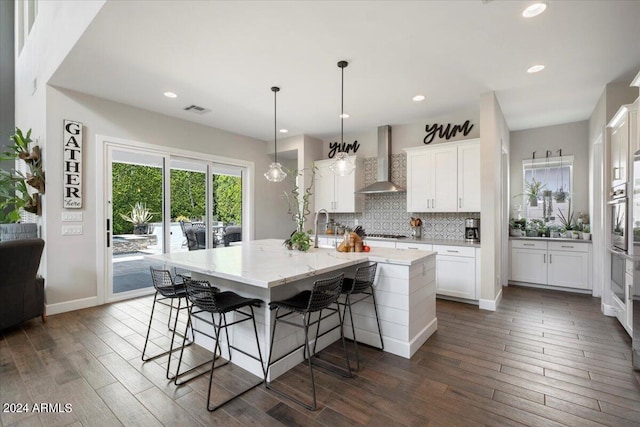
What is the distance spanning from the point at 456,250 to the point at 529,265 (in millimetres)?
1865

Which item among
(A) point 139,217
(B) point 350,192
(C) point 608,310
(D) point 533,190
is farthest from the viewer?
(B) point 350,192

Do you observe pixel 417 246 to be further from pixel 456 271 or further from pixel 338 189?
pixel 338 189

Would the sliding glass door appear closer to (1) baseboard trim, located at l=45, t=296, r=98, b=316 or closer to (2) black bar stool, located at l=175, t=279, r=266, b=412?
(1) baseboard trim, located at l=45, t=296, r=98, b=316

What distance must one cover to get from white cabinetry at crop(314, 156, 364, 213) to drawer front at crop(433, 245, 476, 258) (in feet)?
5.79

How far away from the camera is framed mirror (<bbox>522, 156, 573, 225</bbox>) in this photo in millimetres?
5258

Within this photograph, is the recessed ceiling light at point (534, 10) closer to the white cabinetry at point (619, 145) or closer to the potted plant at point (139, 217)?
the white cabinetry at point (619, 145)

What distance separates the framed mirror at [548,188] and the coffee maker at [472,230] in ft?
5.78

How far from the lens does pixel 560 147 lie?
527 centimetres

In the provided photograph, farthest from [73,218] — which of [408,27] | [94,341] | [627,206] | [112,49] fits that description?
[627,206]

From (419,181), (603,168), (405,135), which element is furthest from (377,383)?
(405,135)

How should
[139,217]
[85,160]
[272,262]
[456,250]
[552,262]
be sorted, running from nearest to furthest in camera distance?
1. [272,262]
2. [85,160]
3. [456,250]
4. [139,217]
5. [552,262]

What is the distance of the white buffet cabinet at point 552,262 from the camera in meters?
4.66

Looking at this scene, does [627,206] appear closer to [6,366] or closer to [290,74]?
[290,74]

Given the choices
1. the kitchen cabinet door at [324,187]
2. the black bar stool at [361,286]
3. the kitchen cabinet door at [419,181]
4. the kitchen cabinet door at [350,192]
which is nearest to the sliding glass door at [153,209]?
the kitchen cabinet door at [324,187]
